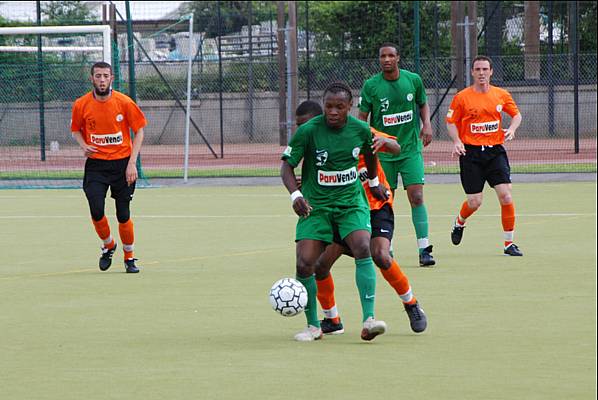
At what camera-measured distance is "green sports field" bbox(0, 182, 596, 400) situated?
22.1ft

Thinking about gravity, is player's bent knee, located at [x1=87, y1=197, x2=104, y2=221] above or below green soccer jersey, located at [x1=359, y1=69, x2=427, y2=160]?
below

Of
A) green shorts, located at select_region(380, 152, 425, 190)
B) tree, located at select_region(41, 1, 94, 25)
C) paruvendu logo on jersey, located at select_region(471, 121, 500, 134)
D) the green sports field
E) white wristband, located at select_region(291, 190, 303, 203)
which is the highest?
tree, located at select_region(41, 1, 94, 25)

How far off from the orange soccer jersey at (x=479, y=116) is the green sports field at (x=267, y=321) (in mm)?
1188

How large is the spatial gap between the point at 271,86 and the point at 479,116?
76.9 feet

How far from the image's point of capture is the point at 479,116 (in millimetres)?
12539

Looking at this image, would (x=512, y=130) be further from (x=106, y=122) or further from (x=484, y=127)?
(x=106, y=122)

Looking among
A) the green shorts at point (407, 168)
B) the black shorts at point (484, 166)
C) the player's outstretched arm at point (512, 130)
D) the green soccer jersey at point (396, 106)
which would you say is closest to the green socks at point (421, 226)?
the green shorts at point (407, 168)

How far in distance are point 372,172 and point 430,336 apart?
1167mm

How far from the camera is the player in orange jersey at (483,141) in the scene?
12.5 meters

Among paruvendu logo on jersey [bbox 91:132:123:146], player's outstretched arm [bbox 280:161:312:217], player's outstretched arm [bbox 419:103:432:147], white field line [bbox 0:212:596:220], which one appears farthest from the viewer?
white field line [bbox 0:212:596:220]

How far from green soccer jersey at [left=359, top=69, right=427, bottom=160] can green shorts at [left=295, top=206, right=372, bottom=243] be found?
3768 mm

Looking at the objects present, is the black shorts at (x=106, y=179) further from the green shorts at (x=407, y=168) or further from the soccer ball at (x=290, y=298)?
the soccer ball at (x=290, y=298)

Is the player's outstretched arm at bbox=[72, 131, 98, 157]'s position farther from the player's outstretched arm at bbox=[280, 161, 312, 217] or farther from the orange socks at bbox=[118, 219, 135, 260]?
the player's outstretched arm at bbox=[280, 161, 312, 217]

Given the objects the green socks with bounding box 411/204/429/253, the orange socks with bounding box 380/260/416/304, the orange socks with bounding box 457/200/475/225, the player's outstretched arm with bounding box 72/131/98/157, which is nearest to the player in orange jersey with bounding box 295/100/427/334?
the orange socks with bounding box 380/260/416/304
